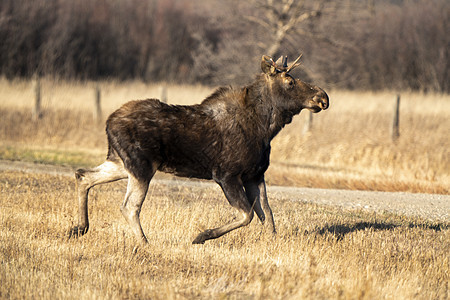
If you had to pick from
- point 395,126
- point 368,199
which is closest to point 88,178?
point 368,199

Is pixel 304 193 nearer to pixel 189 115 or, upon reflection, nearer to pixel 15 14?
pixel 189 115

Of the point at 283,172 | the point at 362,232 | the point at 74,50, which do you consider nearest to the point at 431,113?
the point at 283,172

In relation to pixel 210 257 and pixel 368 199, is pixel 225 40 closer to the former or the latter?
pixel 368 199

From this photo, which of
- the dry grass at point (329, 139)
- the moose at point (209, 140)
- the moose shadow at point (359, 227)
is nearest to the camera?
the moose at point (209, 140)

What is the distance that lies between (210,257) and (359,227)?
10.9 ft

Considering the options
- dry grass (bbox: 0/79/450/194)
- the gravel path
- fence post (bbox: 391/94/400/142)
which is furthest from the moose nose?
fence post (bbox: 391/94/400/142)

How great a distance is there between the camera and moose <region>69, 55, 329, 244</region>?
24.9 feet

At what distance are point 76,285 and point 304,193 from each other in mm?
8092

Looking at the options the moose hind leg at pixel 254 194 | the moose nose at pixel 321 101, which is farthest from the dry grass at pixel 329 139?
the moose nose at pixel 321 101

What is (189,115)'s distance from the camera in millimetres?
7828

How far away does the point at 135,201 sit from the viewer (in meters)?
7.64

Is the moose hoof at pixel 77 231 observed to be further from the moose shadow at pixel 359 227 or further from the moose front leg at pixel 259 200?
the moose shadow at pixel 359 227

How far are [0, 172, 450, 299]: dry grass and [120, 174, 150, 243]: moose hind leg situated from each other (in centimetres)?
15

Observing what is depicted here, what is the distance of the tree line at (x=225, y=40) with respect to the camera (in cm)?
3064
